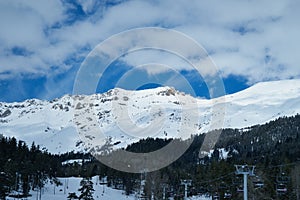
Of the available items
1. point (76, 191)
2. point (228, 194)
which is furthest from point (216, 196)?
point (76, 191)

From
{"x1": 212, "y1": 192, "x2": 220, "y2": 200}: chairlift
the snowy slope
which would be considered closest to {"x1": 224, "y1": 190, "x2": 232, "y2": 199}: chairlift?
{"x1": 212, "y1": 192, "x2": 220, "y2": 200}: chairlift

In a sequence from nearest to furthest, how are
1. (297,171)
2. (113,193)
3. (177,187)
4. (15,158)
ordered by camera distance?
(297,171) < (15,158) < (177,187) < (113,193)

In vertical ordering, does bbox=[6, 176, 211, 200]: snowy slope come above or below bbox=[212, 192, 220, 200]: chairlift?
below

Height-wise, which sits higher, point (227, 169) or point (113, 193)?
point (227, 169)

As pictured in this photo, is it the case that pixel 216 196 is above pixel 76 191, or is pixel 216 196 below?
above

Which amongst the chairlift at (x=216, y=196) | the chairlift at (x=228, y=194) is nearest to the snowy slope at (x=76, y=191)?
the chairlift at (x=216, y=196)

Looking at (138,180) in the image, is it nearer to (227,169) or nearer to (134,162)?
(134,162)

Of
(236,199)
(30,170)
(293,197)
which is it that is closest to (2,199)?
(30,170)

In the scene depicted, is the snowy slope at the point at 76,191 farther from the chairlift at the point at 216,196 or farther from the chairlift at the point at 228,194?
the chairlift at the point at 228,194

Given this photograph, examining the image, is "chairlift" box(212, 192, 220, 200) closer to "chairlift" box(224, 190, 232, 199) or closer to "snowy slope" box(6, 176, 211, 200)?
"chairlift" box(224, 190, 232, 199)

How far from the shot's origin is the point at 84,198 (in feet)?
263

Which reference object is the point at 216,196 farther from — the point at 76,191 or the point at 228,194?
the point at 76,191

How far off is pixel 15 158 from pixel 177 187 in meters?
44.9

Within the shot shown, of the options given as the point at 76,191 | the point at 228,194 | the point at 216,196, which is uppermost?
the point at 228,194
